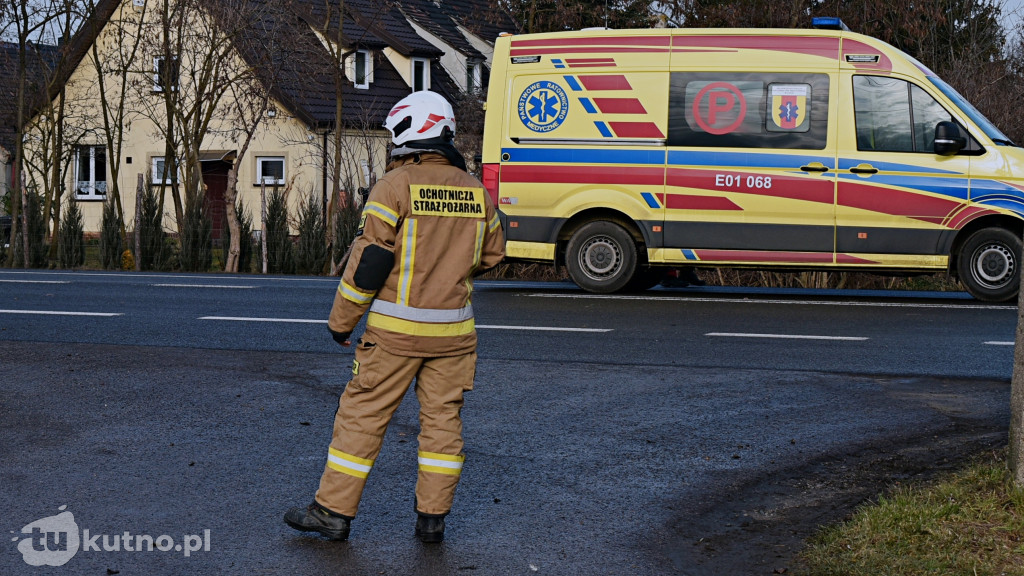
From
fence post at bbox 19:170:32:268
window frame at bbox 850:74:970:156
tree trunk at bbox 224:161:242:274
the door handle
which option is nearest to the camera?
window frame at bbox 850:74:970:156

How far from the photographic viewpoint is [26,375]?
8344 mm

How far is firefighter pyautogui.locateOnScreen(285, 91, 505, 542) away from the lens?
14.7ft

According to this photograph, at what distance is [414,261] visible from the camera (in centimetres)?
451

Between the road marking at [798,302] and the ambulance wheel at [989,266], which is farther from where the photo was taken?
the ambulance wheel at [989,266]

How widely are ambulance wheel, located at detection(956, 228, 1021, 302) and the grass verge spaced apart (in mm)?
8192

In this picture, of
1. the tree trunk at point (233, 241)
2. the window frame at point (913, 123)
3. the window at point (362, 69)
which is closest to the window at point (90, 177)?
the window at point (362, 69)

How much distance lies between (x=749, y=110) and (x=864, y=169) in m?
1.30

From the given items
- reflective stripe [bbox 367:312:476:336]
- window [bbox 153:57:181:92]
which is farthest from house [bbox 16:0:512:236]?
reflective stripe [bbox 367:312:476:336]

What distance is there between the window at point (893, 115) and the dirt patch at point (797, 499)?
6710mm

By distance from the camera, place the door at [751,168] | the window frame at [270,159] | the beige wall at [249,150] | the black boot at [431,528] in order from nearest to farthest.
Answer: the black boot at [431,528]
the door at [751,168]
the beige wall at [249,150]
the window frame at [270,159]

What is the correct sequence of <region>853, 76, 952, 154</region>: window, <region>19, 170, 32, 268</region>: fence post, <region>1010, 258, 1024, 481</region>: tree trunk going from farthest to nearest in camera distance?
1. <region>19, 170, 32, 268</region>: fence post
2. <region>853, 76, 952, 154</region>: window
3. <region>1010, 258, 1024, 481</region>: tree trunk

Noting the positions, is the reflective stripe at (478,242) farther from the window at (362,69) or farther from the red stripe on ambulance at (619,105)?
the window at (362,69)

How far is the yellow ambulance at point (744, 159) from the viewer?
12.8 m

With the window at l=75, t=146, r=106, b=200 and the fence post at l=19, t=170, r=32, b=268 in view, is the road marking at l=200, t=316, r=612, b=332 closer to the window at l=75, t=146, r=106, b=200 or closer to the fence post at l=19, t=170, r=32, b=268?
the fence post at l=19, t=170, r=32, b=268
